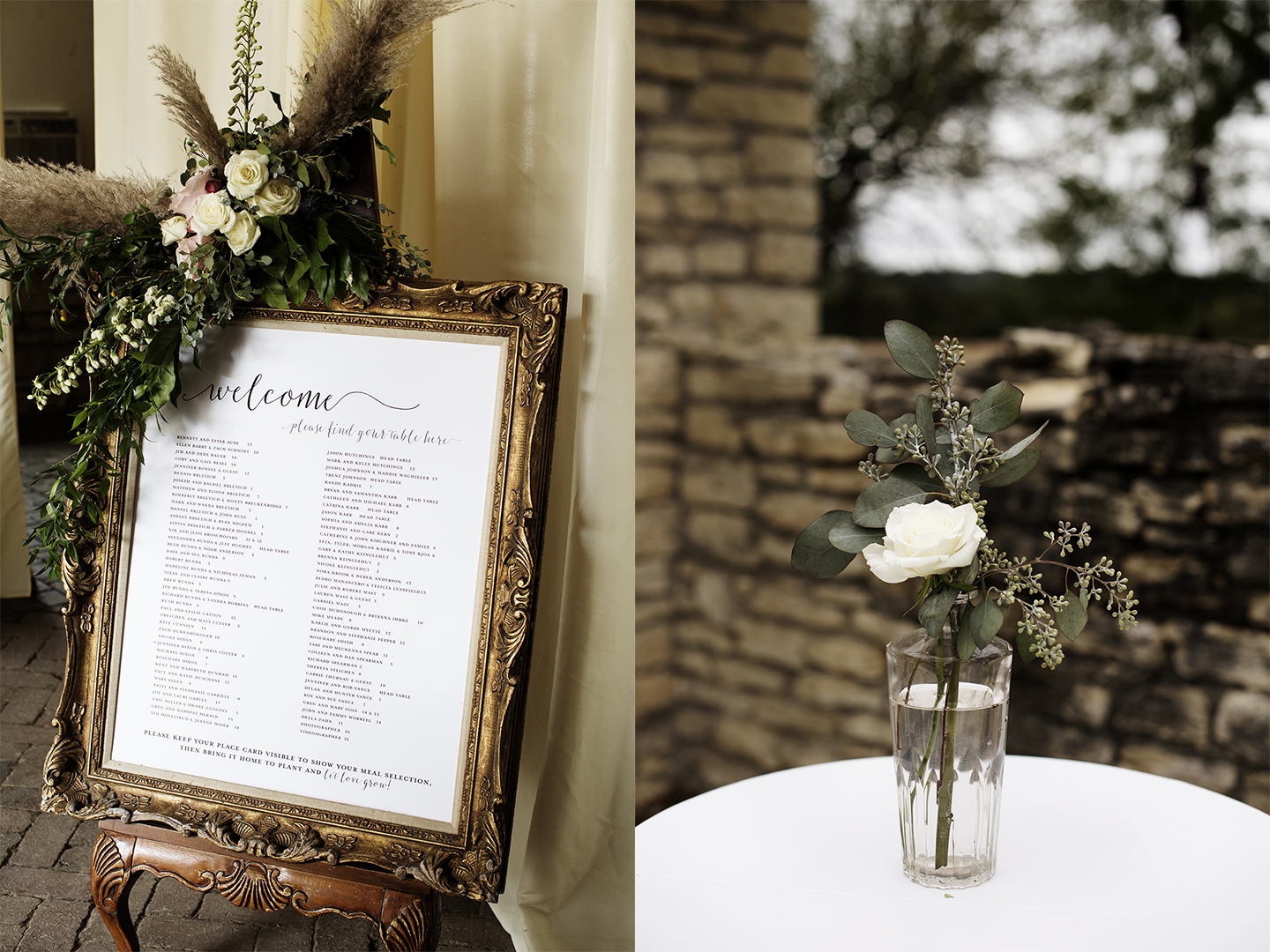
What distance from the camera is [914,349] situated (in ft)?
3.31

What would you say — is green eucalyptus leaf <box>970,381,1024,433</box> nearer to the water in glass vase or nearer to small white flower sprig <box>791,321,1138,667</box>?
small white flower sprig <box>791,321,1138,667</box>

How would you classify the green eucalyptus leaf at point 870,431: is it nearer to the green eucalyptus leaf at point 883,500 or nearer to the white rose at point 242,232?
the green eucalyptus leaf at point 883,500

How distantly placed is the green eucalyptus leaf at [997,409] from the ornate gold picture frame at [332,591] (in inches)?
17.9

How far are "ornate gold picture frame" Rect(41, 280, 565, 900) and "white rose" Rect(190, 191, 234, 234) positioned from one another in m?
0.11

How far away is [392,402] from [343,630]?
0.85 feet

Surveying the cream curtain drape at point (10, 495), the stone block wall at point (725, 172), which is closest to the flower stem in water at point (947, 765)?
the cream curtain drape at point (10, 495)

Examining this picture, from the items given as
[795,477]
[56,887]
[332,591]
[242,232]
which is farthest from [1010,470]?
[795,477]

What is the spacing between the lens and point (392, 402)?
3.42 feet

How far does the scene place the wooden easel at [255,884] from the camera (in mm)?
1019

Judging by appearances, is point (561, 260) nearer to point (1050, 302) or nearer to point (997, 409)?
point (997, 409)

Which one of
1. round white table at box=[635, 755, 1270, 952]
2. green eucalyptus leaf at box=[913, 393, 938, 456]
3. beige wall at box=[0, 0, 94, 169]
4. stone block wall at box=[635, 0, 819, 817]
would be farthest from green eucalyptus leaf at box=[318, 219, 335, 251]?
stone block wall at box=[635, 0, 819, 817]

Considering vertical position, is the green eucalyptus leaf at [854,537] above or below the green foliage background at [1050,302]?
below

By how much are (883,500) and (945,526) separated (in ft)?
0.31

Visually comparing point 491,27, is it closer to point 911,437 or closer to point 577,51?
point 577,51
